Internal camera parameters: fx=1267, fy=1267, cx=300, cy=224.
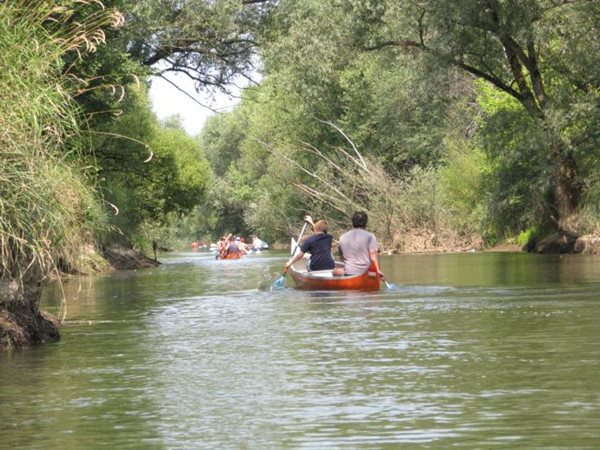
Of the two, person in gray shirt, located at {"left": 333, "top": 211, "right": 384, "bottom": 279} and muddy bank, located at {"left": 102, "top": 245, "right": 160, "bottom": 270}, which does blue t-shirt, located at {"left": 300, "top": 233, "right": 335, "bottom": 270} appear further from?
muddy bank, located at {"left": 102, "top": 245, "right": 160, "bottom": 270}

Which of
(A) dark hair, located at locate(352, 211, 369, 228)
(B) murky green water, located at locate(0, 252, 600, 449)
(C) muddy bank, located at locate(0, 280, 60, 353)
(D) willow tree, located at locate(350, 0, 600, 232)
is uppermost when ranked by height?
(D) willow tree, located at locate(350, 0, 600, 232)

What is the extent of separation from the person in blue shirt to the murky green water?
141 inches

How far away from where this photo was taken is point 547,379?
10398mm

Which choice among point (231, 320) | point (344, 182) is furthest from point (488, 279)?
A: point (344, 182)

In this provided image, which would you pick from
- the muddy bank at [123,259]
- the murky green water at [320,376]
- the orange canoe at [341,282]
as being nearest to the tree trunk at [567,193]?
the muddy bank at [123,259]

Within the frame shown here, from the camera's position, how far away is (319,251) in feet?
79.7

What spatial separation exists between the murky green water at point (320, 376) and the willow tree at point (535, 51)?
1547 centimetres

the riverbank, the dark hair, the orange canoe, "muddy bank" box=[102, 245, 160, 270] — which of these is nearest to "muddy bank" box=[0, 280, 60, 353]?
the riverbank

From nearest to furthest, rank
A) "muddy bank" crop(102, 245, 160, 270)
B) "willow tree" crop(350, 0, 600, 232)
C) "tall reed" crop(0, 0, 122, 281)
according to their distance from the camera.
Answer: "tall reed" crop(0, 0, 122, 281), "willow tree" crop(350, 0, 600, 232), "muddy bank" crop(102, 245, 160, 270)

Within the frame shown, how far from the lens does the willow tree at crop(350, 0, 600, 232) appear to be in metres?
34.3

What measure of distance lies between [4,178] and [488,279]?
52.0ft

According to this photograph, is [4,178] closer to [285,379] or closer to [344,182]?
[285,379]

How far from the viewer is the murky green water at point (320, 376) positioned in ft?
27.3

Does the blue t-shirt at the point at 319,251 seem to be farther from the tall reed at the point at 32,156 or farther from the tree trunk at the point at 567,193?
the tree trunk at the point at 567,193
